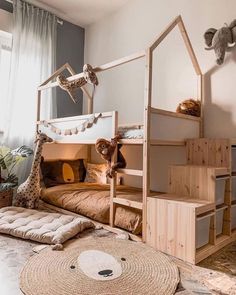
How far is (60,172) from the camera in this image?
10.7ft

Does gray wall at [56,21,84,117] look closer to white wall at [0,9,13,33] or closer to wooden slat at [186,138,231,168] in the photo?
white wall at [0,9,13,33]

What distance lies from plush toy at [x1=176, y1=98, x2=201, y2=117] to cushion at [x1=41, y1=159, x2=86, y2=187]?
61.6 inches

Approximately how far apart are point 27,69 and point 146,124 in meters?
2.05

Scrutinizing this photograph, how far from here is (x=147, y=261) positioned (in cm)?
171

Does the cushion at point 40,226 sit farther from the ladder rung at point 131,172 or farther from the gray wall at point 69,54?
the gray wall at point 69,54

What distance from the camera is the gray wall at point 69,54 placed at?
3787 mm

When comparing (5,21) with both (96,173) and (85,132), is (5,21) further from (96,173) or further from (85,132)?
(96,173)

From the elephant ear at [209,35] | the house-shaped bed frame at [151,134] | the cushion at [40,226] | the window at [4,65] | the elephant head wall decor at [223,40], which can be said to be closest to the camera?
the house-shaped bed frame at [151,134]

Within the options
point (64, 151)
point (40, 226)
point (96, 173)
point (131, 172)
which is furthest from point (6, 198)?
point (131, 172)

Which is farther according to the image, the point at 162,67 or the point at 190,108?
the point at 162,67

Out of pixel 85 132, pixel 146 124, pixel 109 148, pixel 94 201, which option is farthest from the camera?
pixel 85 132

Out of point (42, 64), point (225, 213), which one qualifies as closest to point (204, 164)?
point (225, 213)

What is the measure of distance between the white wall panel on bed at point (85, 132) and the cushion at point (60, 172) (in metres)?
0.40

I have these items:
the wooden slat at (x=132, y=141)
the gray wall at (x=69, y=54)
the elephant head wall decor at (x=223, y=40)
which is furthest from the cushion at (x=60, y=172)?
the elephant head wall decor at (x=223, y=40)
